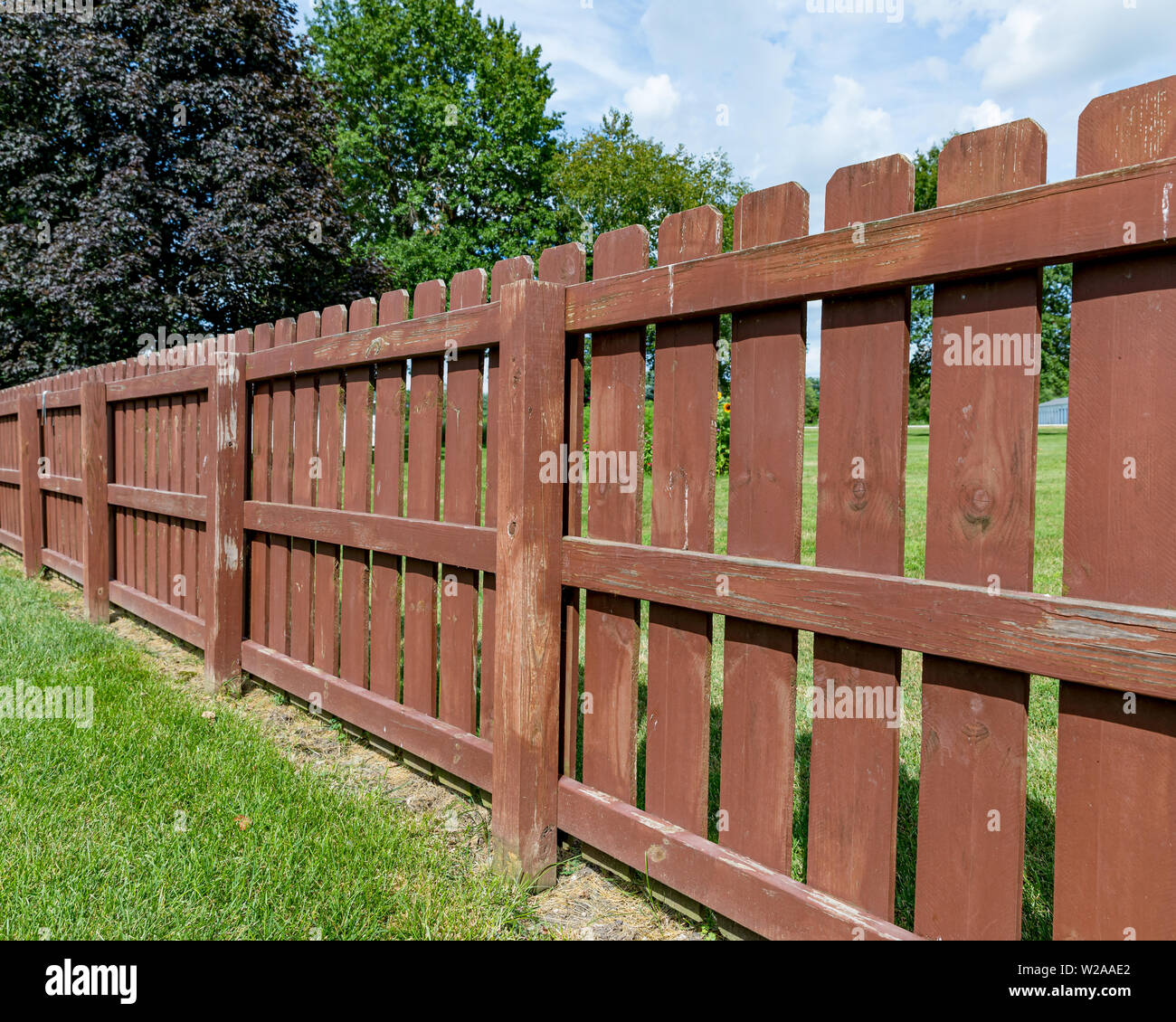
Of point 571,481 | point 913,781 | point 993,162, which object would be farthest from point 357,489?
point 993,162

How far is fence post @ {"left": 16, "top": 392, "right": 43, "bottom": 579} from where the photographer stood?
309 inches

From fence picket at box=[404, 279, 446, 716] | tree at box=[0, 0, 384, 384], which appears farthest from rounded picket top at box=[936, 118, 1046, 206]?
tree at box=[0, 0, 384, 384]

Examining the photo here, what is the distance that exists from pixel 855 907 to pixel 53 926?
6.88ft

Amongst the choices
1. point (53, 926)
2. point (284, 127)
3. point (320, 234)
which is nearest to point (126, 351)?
point (320, 234)

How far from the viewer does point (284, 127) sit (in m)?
16.6

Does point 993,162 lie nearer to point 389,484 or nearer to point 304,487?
point 389,484

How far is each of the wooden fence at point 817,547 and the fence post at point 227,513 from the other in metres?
1.27

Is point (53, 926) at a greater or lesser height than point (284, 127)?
lesser

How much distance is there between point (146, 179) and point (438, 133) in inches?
561

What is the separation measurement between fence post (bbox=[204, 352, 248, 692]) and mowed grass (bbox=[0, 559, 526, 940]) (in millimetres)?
731

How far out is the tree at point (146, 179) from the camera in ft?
48.9

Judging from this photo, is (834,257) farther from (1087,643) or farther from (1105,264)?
(1087,643)
